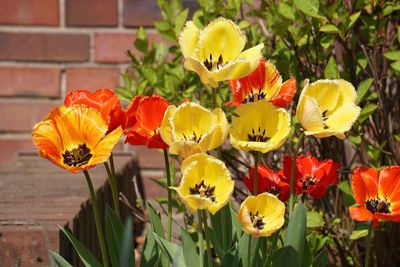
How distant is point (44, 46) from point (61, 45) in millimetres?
50

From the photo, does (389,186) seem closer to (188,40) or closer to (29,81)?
(188,40)

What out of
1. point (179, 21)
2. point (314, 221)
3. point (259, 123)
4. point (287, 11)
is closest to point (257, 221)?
point (259, 123)

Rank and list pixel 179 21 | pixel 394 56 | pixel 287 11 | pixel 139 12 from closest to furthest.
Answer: pixel 394 56, pixel 287 11, pixel 179 21, pixel 139 12

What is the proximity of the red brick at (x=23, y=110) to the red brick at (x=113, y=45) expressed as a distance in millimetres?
194

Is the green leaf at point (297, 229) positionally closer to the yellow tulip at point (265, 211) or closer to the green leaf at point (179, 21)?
the yellow tulip at point (265, 211)

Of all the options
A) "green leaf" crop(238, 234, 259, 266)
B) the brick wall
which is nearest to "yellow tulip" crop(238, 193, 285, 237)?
"green leaf" crop(238, 234, 259, 266)

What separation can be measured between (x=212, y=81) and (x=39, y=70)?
1.57 metres

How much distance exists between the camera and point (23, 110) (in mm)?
2576

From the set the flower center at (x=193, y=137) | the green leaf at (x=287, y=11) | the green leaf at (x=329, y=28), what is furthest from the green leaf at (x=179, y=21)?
the flower center at (x=193, y=137)

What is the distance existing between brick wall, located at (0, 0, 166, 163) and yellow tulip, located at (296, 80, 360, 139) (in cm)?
147

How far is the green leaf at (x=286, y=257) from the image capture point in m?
1.10

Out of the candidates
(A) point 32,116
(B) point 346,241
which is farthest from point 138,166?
(B) point 346,241

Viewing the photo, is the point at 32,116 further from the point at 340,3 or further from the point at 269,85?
the point at 269,85

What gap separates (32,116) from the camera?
2.58m
